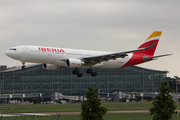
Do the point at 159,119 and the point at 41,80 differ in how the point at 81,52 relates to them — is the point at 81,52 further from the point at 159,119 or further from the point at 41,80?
the point at 41,80

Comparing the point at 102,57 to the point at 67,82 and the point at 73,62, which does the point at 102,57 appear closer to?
the point at 73,62

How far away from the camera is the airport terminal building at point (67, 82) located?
11894cm

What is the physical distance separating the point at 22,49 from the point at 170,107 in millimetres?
25869

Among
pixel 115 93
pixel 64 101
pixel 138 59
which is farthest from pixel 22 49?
pixel 115 93

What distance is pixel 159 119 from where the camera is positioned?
142ft

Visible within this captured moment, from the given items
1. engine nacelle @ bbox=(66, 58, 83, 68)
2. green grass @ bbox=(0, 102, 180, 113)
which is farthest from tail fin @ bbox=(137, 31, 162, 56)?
green grass @ bbox=(0, 102, 180, 113)

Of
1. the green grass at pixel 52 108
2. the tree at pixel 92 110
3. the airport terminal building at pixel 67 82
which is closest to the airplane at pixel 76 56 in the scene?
the tree at pixel 92 110

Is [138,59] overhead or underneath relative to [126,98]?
overhead

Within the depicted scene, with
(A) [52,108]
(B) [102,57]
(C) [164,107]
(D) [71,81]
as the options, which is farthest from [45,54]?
(D) [71,81]

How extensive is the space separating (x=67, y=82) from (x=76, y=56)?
6794cm

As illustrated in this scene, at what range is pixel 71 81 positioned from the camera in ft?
403

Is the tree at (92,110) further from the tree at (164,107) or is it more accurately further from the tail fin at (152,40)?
the tail fin at (152,40)

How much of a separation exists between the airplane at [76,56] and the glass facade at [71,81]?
2401 inches

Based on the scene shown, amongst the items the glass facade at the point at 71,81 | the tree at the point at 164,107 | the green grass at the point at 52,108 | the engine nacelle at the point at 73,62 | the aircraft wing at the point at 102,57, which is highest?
the aircraft wing at the point at 102,57
